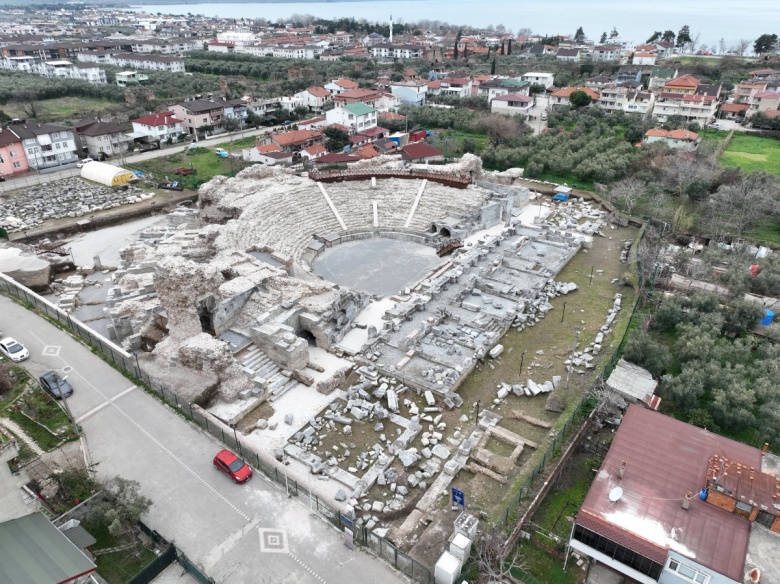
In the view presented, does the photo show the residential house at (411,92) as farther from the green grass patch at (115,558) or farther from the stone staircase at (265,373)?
the green grass patch at (115,558)

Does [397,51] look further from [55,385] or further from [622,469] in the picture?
[622,469]

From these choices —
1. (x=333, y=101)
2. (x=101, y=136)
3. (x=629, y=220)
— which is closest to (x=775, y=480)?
(x=629, y=220)

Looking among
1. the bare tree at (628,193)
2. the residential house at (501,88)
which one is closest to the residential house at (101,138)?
the residential house at (501,88)

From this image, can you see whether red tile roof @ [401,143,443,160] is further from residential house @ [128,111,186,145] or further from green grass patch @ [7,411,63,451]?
green grass patch @ [7,411,63,451]

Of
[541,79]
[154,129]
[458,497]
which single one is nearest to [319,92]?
[154,129]

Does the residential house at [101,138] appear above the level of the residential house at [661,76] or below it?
below

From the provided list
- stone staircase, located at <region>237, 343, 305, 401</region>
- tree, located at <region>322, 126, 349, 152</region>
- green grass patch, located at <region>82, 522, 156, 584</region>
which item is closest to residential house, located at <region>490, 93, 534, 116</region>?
tree, located at <region>322, 126, 349, 152</region>

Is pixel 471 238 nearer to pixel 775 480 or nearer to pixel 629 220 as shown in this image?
pixel 629 220
